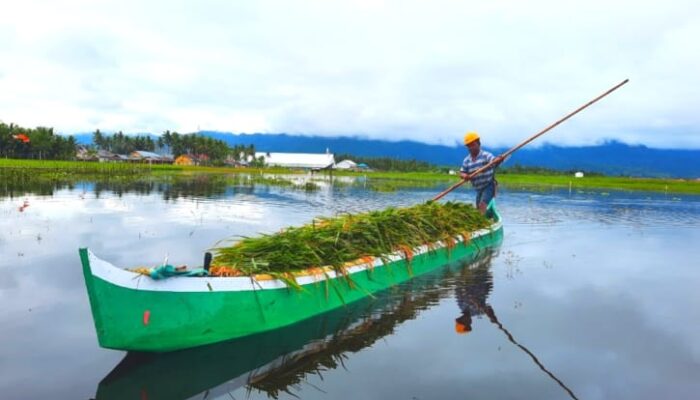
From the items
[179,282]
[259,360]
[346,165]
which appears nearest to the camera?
[179,282]

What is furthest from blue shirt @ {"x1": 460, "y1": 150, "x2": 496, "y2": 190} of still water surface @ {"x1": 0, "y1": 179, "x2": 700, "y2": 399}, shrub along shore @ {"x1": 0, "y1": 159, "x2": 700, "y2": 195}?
shrub along shore @ {"x1": 0, "y1": 159, "x2": 700, "y2": 195}

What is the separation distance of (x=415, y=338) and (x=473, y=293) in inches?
111

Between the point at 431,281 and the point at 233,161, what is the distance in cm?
12327

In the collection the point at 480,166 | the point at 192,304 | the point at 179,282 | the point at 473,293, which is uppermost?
the point at 480,166

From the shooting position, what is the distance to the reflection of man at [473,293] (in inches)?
318

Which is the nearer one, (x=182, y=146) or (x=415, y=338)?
(x=415, y=338)

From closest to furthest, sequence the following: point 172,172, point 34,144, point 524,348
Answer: point 524,348 < point 172,172 < point 34,144

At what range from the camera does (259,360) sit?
20.6 ft

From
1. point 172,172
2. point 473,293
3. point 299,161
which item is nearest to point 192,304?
point 473,293

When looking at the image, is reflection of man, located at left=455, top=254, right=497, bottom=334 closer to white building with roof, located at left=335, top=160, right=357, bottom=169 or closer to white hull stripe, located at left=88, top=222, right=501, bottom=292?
white hull stripe, located at left=88, top=222, right=501, bottom=292

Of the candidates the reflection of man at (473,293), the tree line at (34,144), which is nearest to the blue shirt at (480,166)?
the reflection of man at (473,293)

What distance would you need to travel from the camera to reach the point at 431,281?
10.3m

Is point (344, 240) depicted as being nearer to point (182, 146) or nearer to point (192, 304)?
point (192, 304)

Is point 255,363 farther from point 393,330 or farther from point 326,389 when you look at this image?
point 393,330
